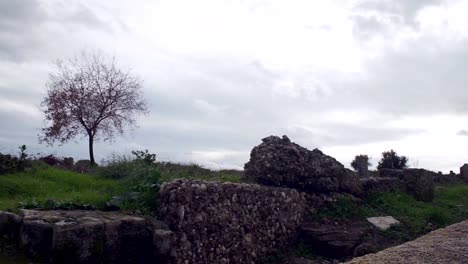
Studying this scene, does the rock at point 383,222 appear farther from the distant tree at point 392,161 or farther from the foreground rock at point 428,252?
the distant tree at point 392,161

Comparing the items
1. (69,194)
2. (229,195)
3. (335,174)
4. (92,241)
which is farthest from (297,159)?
(92,241)

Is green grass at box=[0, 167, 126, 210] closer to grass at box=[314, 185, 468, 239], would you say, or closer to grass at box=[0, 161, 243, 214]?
grass at box=[0, 161, 243, 214]

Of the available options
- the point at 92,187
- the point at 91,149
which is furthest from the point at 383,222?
the point at 91,149

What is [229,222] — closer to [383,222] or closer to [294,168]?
[294,168]

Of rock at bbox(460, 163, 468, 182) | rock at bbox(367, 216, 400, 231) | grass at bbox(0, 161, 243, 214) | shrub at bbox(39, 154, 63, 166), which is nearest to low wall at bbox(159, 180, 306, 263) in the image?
grass at bbox(0, 161, 243, 214)

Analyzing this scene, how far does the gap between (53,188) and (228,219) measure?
2788 millimetres

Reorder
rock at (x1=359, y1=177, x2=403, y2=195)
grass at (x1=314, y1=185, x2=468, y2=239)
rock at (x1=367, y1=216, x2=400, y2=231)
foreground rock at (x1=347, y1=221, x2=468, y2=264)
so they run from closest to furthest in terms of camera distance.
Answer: foreground rock at (x1=347, y1=221, x2=468, y2=264), rock at (x1=367, y1=216, x2=400, y2=231), grass at (x1=314, y1=185, x2=468, y2=239), rock at (x1=359, y1=177, x2=403, y2=195)

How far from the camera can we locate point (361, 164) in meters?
21.2

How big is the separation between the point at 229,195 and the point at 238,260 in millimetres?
1010

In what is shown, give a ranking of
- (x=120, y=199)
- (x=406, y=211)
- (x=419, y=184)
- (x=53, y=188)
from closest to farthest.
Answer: (x=120, y=199) → (x=53, y=188) → (x=406, y=211) → (x=419, y=184)

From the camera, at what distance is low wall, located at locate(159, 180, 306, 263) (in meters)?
7.60

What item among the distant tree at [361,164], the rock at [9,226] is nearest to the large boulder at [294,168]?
the rock at [9,226]

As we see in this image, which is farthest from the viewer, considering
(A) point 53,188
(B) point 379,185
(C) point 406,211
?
(B) point 379,185

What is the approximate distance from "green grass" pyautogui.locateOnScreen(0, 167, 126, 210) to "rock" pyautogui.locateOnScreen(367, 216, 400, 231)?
4.99 m
